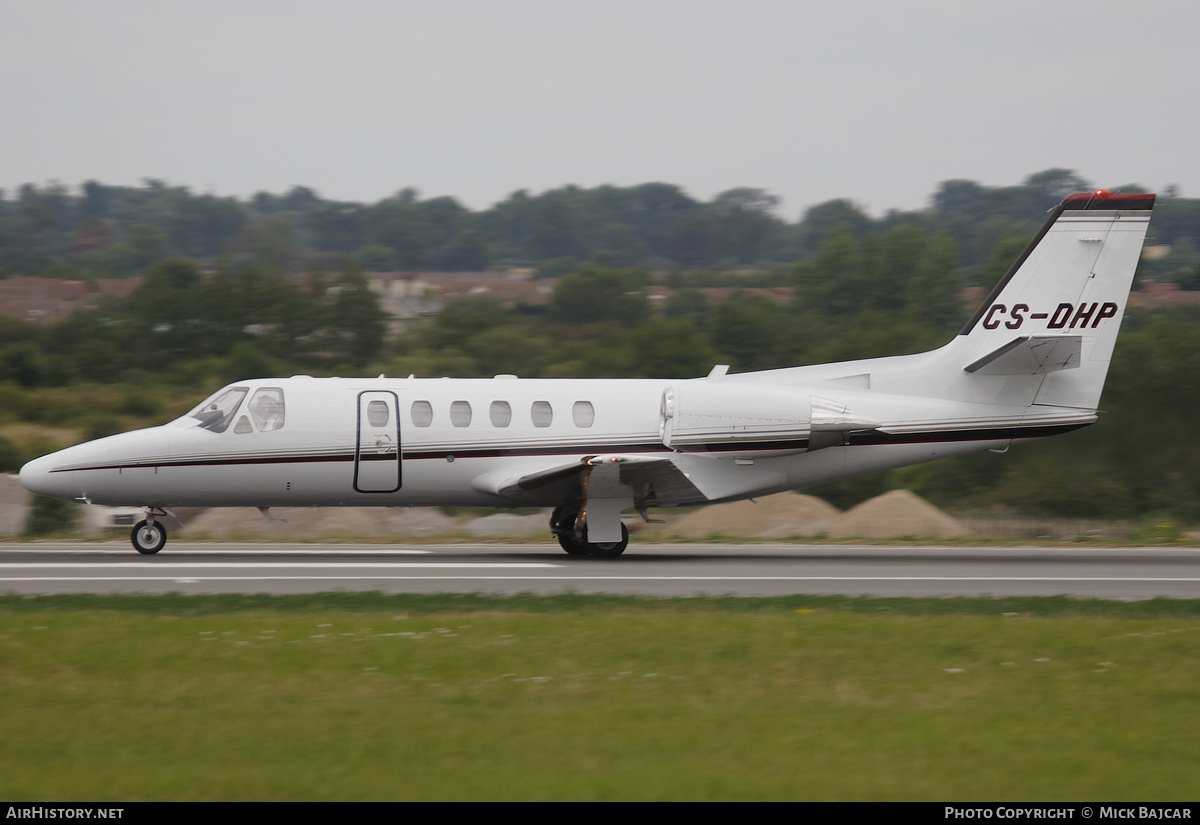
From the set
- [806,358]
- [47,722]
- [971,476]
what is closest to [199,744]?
[47,722]

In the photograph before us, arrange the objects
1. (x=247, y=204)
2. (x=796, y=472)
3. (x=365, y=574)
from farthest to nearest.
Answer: (x=247, y=204) < (x=796, y=472) < (x=365, y=574)

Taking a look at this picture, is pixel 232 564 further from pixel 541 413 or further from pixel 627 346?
pixel 627 346

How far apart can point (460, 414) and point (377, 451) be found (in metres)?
1.40

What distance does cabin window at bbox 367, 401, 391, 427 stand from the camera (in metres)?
18.0

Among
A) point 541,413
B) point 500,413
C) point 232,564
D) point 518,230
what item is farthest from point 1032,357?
point 518,230

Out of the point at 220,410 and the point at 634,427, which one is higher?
the point at 220,410

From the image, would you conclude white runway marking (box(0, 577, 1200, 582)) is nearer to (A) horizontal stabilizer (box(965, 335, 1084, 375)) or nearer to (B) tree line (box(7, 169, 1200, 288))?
(A) horizontal stabilizer (box(965, 335, 1084, 375))

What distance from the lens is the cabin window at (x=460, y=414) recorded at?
59.9 feet

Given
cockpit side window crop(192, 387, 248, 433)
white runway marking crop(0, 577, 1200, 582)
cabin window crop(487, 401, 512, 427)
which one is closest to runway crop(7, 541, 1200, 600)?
white runway marking crop(0, 577, 1200, 582)

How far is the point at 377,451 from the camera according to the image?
18.0m

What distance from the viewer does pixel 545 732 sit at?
24.1 feet

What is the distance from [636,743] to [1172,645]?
5.99 metres

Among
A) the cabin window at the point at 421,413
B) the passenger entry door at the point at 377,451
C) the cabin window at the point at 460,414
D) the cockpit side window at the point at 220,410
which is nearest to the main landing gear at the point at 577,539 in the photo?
the cabin window at the point at 460,414
